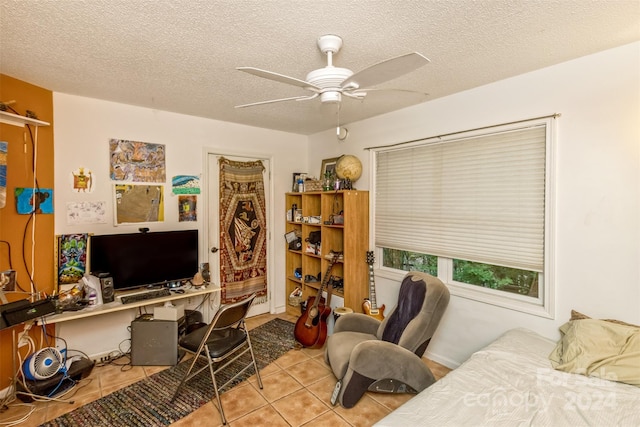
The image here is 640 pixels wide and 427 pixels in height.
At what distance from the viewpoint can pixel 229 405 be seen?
7.55 feet

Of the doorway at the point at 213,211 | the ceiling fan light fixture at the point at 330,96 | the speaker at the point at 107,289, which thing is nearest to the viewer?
the ceiling fan light fixture at the point at 330,96

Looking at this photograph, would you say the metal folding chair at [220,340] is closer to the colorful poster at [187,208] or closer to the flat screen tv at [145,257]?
the flat screen tv at [145,257]

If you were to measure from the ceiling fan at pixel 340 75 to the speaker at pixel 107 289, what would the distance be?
2.31m

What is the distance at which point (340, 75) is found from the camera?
1.58 meters

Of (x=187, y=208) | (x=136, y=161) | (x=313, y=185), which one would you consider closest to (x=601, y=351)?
(x=313, y=185)

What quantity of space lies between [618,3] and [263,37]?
179 centimetres

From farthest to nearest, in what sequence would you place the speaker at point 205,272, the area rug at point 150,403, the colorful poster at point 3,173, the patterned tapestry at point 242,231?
the patterned tapestry at point 242,231 → the speaker at point 205,272 → the colorful poster at point 3,173 → the area rug at point 150,403

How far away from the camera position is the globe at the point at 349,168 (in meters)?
3.52

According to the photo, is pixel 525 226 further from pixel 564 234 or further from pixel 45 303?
pixel 45 303

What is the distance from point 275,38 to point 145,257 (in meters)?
2.33

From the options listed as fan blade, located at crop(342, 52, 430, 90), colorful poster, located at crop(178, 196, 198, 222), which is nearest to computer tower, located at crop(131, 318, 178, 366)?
colorful poster, located at crop(178, 196, 198, 222)

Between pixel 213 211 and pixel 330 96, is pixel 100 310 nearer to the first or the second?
pixel 213 211

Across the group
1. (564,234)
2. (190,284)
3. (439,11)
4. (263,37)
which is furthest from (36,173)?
(564,234)

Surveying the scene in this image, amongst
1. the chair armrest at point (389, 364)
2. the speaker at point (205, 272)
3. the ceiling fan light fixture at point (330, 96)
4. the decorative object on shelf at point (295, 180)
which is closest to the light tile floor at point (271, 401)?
the chair armrest at point (389, 364)
